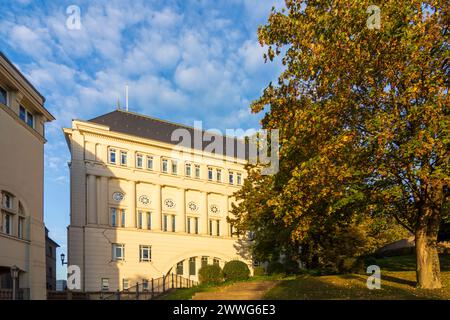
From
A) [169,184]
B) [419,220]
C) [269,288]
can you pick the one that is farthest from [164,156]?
[419,220]

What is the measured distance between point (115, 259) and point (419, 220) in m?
36.5

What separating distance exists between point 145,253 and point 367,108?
3844cm

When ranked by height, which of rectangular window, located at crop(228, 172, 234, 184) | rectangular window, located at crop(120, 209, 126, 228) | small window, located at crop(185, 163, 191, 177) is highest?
small window, located at crop(185, 163, 191, 177)

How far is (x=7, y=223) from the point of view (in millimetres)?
26938

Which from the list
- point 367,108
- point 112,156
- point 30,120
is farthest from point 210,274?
point 367,108

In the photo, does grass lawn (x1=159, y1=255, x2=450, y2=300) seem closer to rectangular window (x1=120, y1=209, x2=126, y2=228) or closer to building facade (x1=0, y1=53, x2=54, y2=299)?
building facade (x1=0, y1=53, x2=54, y2=299)

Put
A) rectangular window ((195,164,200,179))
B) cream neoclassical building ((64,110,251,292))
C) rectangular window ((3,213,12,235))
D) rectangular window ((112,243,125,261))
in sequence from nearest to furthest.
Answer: rectangular window ((3,213,12,235))
cream neoclassical building ((64,110,251,292))
rectangular window ((112,243,125,261))
rectangular window ((195,164,200,179))

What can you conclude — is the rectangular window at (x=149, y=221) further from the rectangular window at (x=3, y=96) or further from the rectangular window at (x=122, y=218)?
the rectangular window at (x=3, y=96)

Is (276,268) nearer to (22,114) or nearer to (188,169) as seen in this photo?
(188,169)

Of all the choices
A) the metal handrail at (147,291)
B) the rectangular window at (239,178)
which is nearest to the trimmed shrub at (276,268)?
the metal handrail at (147,291)

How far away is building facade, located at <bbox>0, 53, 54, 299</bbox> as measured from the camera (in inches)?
1045

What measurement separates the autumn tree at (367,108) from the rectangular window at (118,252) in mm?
33955

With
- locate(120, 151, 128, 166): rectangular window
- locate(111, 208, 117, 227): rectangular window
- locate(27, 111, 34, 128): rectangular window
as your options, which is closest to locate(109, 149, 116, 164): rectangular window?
locate(120, 151, 128, 166): rectangular window

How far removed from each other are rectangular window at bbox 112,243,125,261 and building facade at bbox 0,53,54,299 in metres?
19.0
